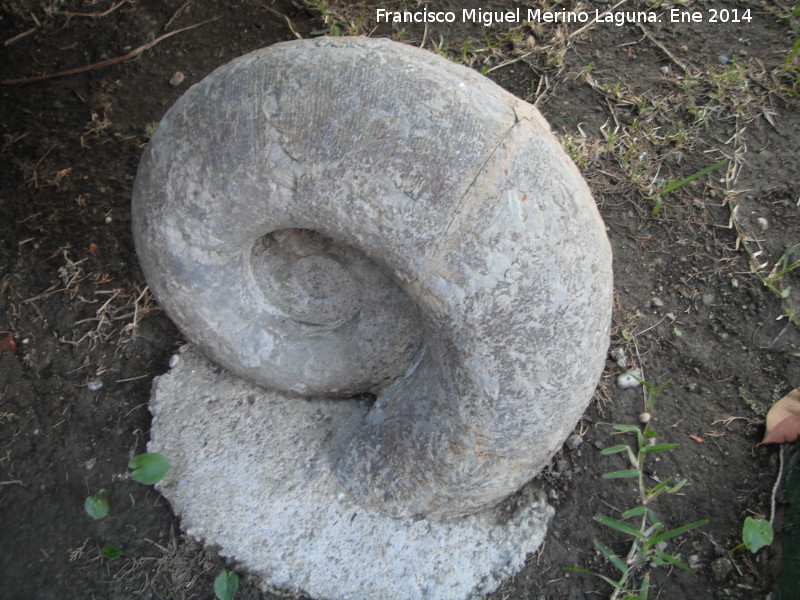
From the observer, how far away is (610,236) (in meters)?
2.00

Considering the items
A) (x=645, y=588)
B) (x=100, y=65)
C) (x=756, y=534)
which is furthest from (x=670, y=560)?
(x=100, y=65)

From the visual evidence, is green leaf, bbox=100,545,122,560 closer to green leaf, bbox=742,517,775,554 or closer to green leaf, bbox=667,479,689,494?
green leaf, bbox=667,479,689,494

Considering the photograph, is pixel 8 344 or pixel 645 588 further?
pixel 8 344

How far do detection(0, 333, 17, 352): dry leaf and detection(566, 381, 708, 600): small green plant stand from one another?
5.33ft

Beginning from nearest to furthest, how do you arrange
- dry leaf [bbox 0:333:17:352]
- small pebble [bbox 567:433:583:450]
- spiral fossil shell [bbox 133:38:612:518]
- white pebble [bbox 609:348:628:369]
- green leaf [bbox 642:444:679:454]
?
spiral fossil shell [bbox 133:38:612:518] < green leaf [bbox 642:444:679:454] < small pebble [bbox 567:433:583:450] < white pebble [bbox 609:348:628:369] < dry leaf [bbox 0:333:17:352]

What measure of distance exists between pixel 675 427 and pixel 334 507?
2.92ft

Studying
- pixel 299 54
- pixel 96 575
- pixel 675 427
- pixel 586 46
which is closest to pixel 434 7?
pixel 586 46

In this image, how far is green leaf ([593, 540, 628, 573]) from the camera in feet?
4.81

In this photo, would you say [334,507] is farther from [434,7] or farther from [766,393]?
[434,7]

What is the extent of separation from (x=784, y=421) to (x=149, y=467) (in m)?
1.54

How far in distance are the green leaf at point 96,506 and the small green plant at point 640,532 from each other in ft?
3.63

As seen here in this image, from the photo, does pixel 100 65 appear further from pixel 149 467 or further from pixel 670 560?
pixel 670 560

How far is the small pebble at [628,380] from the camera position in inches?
69.5

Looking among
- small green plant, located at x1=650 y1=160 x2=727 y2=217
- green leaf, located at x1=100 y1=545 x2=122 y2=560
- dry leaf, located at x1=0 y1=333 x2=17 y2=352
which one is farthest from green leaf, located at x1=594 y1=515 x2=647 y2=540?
dry leaf, located at x1=0 y1=333 x2=17 y2=352
